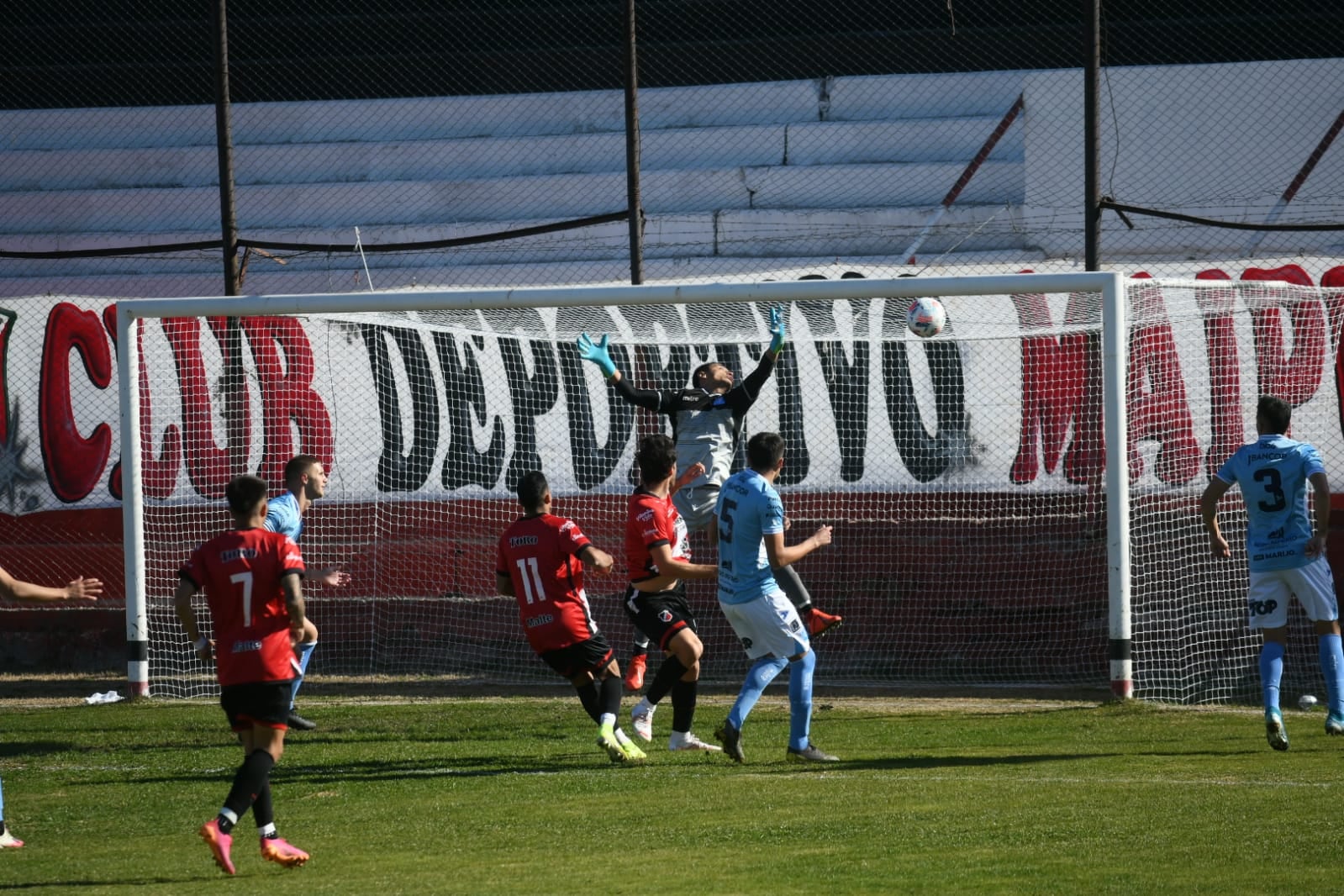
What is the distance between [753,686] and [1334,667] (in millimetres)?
3535

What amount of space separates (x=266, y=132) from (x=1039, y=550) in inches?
501

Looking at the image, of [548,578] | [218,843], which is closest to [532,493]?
[548,578]

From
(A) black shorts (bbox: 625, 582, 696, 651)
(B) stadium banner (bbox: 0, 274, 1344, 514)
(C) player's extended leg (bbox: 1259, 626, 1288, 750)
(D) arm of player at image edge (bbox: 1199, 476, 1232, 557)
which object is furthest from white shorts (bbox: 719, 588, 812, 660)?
(B) stadium banner (bbox: 0, 274, 1344, 514)

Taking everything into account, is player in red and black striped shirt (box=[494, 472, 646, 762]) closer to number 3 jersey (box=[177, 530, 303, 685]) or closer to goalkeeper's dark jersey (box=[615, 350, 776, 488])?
goalkeeper's dark jersey (box=[615, 350, 776, 488])

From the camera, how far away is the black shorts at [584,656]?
30.3ft

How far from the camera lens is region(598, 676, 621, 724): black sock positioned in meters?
9.25

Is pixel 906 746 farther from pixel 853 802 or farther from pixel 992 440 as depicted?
pixel 992 440

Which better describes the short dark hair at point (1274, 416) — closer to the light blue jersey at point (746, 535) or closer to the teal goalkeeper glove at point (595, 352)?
the light blue jersey at point (746, 535)

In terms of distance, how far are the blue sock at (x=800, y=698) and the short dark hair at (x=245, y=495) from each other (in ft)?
11.1

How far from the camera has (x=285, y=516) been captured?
35.3 ft

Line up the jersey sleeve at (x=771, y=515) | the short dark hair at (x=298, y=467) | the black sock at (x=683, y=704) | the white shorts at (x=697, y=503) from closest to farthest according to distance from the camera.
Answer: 1. the jersey sleeve at (x=771, y=515)
2. the black sock at (x=683, y=704)
3. the short dark hair at (x=298, y=467)
4. the white shorts at (x=697, y=503)

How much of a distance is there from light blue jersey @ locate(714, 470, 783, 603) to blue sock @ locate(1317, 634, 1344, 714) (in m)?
3.36

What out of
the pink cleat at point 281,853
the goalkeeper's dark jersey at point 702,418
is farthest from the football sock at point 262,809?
the goalkeeper's dark jersey at point 702,418

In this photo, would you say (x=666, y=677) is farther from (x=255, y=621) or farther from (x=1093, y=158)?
(x=1093, y=158)
